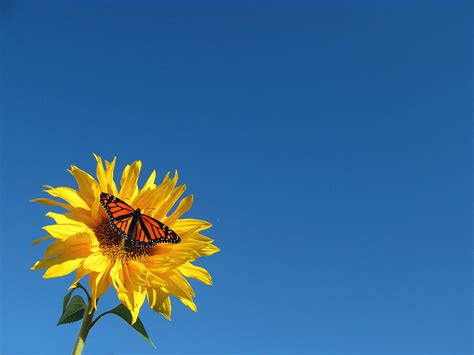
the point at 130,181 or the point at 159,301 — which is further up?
the point at 130,181

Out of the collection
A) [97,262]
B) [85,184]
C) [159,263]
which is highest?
[85,184]

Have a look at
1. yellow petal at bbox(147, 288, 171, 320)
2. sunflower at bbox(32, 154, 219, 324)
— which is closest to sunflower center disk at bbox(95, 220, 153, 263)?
sunflower at bbox(32, 154, 219, 324)

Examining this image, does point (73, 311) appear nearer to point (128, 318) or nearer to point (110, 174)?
point (128, 318)

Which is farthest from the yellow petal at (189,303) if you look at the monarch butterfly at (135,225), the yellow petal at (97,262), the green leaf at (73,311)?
the green leaf at (73,311)

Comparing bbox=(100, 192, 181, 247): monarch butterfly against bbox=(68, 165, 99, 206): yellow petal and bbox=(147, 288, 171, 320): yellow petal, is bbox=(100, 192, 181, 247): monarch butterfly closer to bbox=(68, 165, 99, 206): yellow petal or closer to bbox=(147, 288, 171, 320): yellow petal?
bbox=(68, 165, 99, 206): yellow petal

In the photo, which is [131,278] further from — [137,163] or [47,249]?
[137,163]

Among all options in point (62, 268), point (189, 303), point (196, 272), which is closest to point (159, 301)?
point (189, 303)
